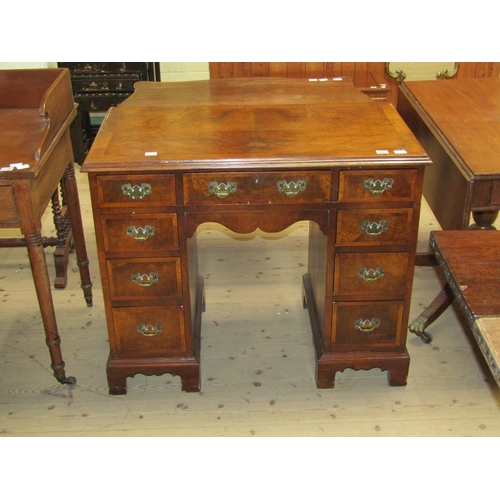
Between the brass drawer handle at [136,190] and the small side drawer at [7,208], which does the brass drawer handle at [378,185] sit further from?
the small side drawer at [7,208]

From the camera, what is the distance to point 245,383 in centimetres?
271

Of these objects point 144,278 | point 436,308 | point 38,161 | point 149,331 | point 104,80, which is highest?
point 38,161

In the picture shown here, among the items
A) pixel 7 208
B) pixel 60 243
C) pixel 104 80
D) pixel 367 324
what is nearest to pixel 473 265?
pixel 367 324

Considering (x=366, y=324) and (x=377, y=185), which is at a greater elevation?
(x=377, y=185)

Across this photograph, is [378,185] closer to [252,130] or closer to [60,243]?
[252,130]

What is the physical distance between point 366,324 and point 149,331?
86cm

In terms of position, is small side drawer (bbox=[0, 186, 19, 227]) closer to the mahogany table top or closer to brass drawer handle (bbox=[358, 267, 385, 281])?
brass drawer handle (bbox=[358, 267, 385, 281])

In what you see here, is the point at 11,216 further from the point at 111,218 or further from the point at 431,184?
the point at 431,184

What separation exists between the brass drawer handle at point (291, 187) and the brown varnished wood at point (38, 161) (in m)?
0.85

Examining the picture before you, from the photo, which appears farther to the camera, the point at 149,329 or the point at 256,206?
the point at 149,329

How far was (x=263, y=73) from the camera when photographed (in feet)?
15.5

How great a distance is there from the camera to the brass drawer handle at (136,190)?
2.21 meters

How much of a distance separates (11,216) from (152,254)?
0.51 meters
